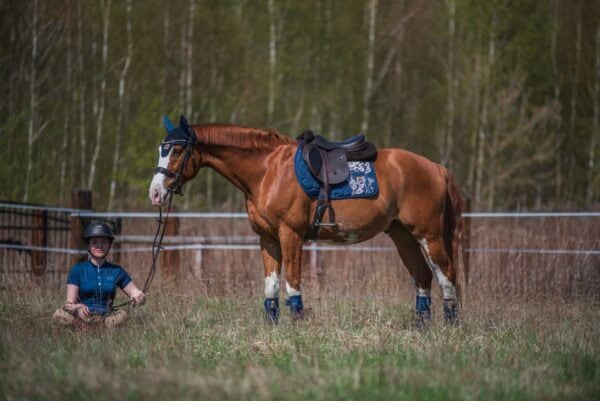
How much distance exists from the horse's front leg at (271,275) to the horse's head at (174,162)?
0.97m

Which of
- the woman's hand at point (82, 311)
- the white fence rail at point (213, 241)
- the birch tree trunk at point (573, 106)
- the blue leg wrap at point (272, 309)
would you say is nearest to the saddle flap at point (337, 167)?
the blue leg wrap at point (272, 309)

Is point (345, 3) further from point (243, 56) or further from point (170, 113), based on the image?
point (170, 113)

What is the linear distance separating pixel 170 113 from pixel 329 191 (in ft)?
43.1

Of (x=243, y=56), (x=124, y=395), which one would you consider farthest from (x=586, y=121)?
(x=124, y=395)

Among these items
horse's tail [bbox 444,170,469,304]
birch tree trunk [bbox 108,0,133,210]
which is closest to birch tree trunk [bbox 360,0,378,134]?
birch tree trunk [bbox 108,0,133,210]

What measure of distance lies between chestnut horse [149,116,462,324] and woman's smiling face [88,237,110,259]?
74 cm

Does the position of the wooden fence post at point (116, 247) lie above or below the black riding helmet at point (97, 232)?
below

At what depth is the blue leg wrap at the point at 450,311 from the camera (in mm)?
8047

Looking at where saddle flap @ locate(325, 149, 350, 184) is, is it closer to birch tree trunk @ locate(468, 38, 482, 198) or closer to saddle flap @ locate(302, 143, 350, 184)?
saddle flap @ locate(302, 143, 350, 184)

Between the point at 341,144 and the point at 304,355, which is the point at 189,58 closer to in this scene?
the point at 341,144

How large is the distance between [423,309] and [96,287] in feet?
10.2

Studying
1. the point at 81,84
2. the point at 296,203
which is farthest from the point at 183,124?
the point at 81,84

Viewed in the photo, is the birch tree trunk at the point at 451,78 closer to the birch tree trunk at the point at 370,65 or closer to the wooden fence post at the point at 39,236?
the birch tree trunk at the point at 370,65

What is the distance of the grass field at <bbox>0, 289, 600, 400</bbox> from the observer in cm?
515
